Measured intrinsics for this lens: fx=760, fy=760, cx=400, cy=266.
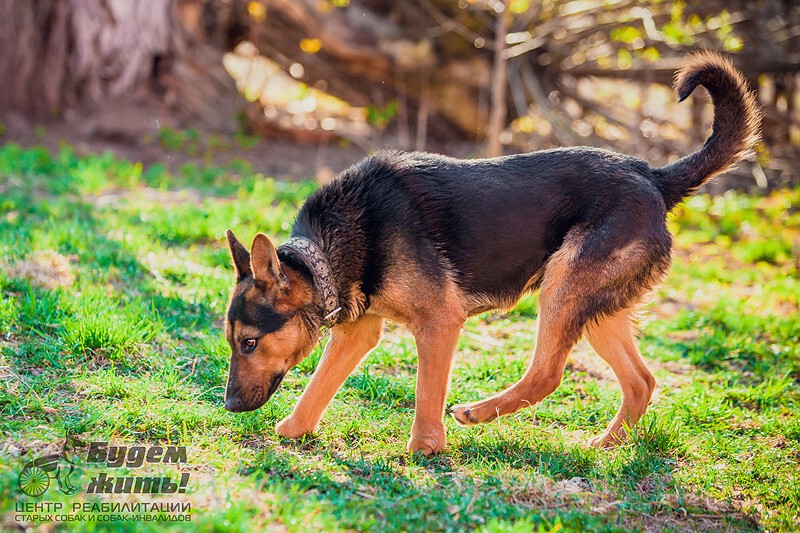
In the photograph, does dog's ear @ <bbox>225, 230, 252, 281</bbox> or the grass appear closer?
the grass

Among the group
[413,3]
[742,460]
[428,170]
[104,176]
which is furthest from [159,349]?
[413,3]

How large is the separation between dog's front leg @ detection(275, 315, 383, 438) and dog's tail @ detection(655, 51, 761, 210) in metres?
2.00

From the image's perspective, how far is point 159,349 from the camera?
514 cm

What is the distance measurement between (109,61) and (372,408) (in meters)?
A: 8.39

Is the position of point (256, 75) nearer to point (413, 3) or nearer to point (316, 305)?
point (413, 3)

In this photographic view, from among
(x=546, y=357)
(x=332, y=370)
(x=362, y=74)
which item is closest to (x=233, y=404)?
(x=332, y=370)

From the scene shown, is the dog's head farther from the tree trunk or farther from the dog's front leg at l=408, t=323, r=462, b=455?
the tree trunk

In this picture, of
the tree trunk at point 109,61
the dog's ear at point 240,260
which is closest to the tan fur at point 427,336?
the dog's ear at point 240,260

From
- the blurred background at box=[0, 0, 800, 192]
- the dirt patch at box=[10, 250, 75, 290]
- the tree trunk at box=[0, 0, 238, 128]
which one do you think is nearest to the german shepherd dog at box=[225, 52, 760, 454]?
the dirt patch at box=[10, 250, 75, 290]

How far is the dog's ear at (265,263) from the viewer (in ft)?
13.3

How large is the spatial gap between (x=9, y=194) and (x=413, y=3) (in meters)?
6.62

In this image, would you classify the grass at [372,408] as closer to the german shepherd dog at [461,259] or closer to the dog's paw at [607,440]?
the dog's paw at [607,440]

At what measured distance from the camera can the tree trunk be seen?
10648mm

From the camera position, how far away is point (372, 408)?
4.95m
